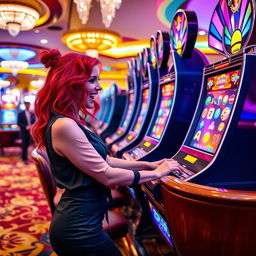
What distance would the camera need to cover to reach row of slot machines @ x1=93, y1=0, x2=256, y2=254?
49.5 inches

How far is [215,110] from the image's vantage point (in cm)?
155

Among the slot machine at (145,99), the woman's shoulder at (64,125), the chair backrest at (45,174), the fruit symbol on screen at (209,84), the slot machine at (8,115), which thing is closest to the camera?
the woman's shoulder at (64,125)

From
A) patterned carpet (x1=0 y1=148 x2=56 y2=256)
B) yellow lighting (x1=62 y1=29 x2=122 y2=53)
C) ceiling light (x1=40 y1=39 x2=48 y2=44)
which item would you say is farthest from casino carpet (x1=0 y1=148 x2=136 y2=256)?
ceiling light (x1=40 y1=39 x2=48 y2=44)

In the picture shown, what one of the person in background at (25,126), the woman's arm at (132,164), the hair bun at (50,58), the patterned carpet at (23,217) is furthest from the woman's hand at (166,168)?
the person in background at (25,126)

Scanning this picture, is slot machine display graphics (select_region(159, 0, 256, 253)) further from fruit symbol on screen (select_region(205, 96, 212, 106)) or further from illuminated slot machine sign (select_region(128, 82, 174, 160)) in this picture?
illuminated slot machine sign (select_region(128, 82, 174, 160))

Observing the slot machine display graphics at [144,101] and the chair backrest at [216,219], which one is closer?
the chair backrest at [216,219]

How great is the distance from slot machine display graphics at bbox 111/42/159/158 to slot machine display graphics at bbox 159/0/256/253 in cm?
98

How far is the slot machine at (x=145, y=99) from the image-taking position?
2.61 meters

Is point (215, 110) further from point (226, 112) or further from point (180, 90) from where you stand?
point (180, 90)

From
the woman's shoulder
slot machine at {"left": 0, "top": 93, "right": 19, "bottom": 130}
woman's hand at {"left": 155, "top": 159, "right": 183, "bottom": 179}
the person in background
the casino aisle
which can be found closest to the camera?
the woman's shoulder

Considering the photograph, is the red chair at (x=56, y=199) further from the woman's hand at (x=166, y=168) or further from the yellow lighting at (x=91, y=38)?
the yellow lighting at (x=91, y=38)

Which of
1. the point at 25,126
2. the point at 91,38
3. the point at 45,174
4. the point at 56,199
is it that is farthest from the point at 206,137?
the point at 91,38

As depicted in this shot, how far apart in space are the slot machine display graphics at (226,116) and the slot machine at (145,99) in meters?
0.93

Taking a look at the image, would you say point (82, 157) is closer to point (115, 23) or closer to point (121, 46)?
point (115, 23)
